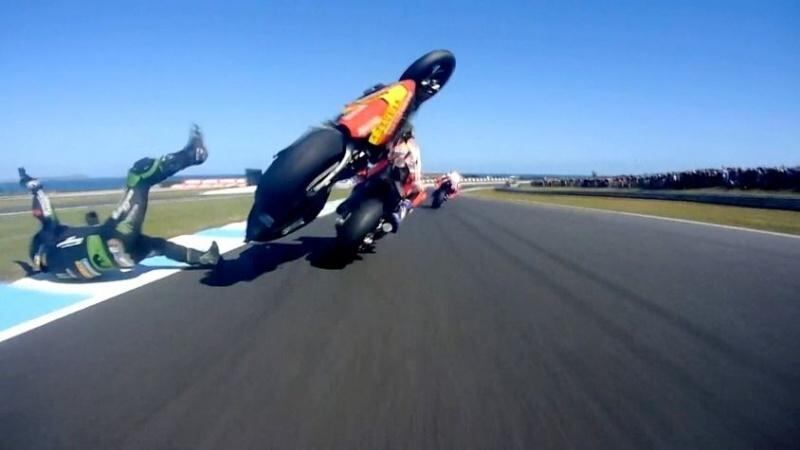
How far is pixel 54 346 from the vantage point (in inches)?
224

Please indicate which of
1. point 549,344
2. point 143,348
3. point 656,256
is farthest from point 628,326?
point 656,256

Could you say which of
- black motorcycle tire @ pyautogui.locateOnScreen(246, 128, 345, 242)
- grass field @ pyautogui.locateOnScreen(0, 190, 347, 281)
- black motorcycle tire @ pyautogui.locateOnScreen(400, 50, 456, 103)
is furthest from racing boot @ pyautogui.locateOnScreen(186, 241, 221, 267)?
black motorcycle tire @ pyautogui.locateOnScreen(400, 50, 456, 103)

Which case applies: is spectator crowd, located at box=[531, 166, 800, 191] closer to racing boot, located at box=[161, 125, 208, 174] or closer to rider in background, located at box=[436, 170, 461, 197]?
rider in background, located at box=[436, 170, 461, 197]

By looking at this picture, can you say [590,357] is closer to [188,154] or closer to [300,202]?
[300,202]

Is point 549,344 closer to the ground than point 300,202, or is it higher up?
closer to the ground

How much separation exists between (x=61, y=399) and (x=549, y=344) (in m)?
4.14

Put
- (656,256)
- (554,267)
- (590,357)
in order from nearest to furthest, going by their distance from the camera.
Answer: (590,357), (554,267), (656,256)

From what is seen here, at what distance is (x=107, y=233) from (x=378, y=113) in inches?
176

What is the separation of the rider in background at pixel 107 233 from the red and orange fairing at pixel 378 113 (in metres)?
2.38

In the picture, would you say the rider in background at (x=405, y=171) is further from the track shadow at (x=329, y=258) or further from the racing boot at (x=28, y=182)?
the racing boot at (x=28, y=182)

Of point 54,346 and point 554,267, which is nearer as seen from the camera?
point 54,346

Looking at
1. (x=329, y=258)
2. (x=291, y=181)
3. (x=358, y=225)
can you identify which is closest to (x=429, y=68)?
(x=358, y=225)

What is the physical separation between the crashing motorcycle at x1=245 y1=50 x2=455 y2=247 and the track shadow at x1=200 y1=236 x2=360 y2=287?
36.5 inches

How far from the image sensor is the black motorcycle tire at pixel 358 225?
9938mm
